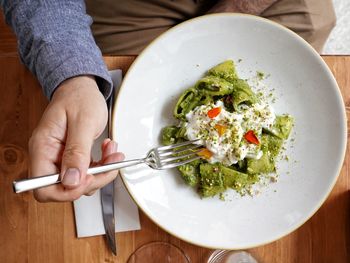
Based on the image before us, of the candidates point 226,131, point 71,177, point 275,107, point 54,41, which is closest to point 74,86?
point 54,41

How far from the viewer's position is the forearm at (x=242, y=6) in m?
1.17

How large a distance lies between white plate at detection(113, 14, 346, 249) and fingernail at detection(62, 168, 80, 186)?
0.79ft

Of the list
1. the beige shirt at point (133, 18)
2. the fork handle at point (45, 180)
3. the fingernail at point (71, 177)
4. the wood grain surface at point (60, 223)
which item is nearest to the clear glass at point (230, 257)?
the wood grain surface at point (60, 223)

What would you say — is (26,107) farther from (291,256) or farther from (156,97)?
(291,256)

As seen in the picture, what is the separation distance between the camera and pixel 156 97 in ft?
3.46

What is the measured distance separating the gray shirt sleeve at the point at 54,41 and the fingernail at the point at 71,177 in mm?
214

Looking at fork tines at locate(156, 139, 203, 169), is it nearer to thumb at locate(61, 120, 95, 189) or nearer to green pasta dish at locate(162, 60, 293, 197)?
green pasta dish at locate(162, 60, 293, 197)

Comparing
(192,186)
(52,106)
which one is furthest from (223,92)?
(52,106)

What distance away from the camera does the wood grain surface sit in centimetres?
106

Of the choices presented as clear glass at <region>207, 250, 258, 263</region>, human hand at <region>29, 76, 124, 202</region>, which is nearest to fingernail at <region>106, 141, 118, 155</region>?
human hand at <region>29, 76, 124, 202</region>

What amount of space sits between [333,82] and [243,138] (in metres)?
0.24

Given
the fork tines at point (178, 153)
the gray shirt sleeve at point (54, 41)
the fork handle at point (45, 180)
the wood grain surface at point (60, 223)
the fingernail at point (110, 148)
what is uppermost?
the gray shirt sleeve at point (54, 41)

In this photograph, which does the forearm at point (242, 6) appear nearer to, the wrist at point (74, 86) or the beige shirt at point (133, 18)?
the beige shirt at point (133, 18)

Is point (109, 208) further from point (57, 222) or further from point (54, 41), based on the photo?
point (54, 41)
